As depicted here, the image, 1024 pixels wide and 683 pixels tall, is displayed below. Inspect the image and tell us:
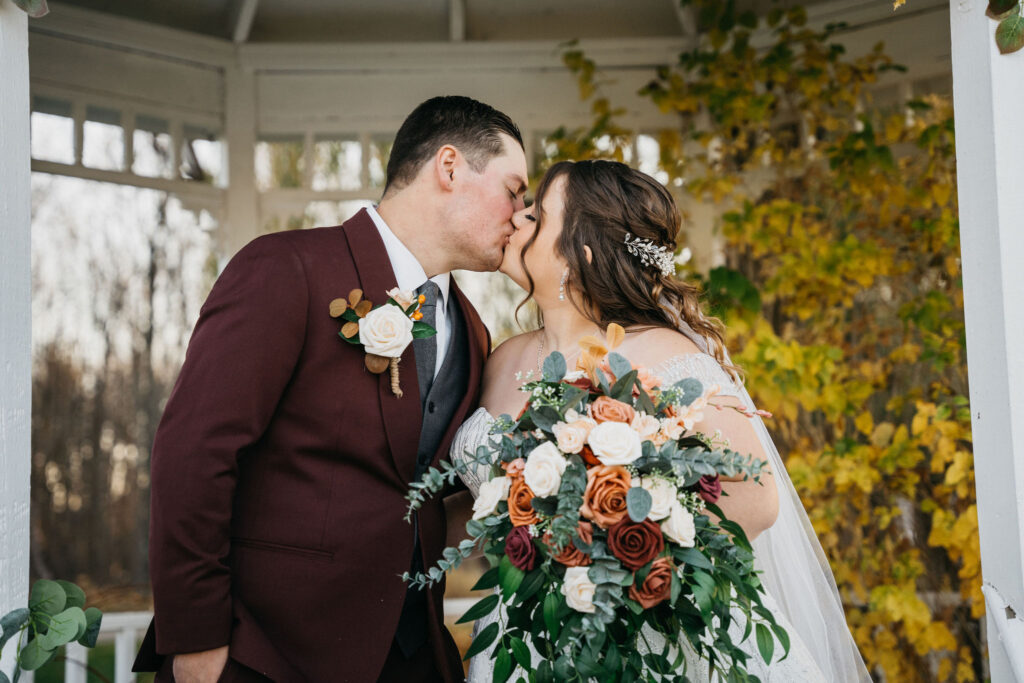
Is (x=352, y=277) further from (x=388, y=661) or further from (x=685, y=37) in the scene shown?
(x=685, y=37)

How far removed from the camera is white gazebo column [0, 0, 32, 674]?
190cm

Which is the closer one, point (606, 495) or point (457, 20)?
point (606, 495)

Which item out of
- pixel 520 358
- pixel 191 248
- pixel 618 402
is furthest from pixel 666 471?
pixel 191 248

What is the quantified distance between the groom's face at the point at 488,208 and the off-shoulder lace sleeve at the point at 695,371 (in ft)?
2.17

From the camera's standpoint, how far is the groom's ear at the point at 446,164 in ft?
9.70

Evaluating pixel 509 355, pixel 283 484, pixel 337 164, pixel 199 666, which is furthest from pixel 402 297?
pixel 337 164

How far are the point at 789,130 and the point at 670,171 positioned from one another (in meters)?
0.65

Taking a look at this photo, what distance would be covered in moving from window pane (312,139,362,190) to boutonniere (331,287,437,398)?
2478 mm

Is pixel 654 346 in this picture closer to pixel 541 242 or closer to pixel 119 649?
pixel 541 242

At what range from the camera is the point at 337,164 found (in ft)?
16.7

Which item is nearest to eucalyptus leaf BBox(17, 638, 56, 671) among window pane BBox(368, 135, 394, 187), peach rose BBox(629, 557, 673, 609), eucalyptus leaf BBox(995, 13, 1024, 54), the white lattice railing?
peach rose BBox(629, 557, 673, 609)

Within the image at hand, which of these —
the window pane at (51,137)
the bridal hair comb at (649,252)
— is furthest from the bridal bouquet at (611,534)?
the window pane at (51,137)

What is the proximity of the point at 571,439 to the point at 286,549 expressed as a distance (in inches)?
35.7

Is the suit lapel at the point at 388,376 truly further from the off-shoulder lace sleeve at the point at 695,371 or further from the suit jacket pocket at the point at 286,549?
the off-shoulder lace sleeve at the point at 695,371
